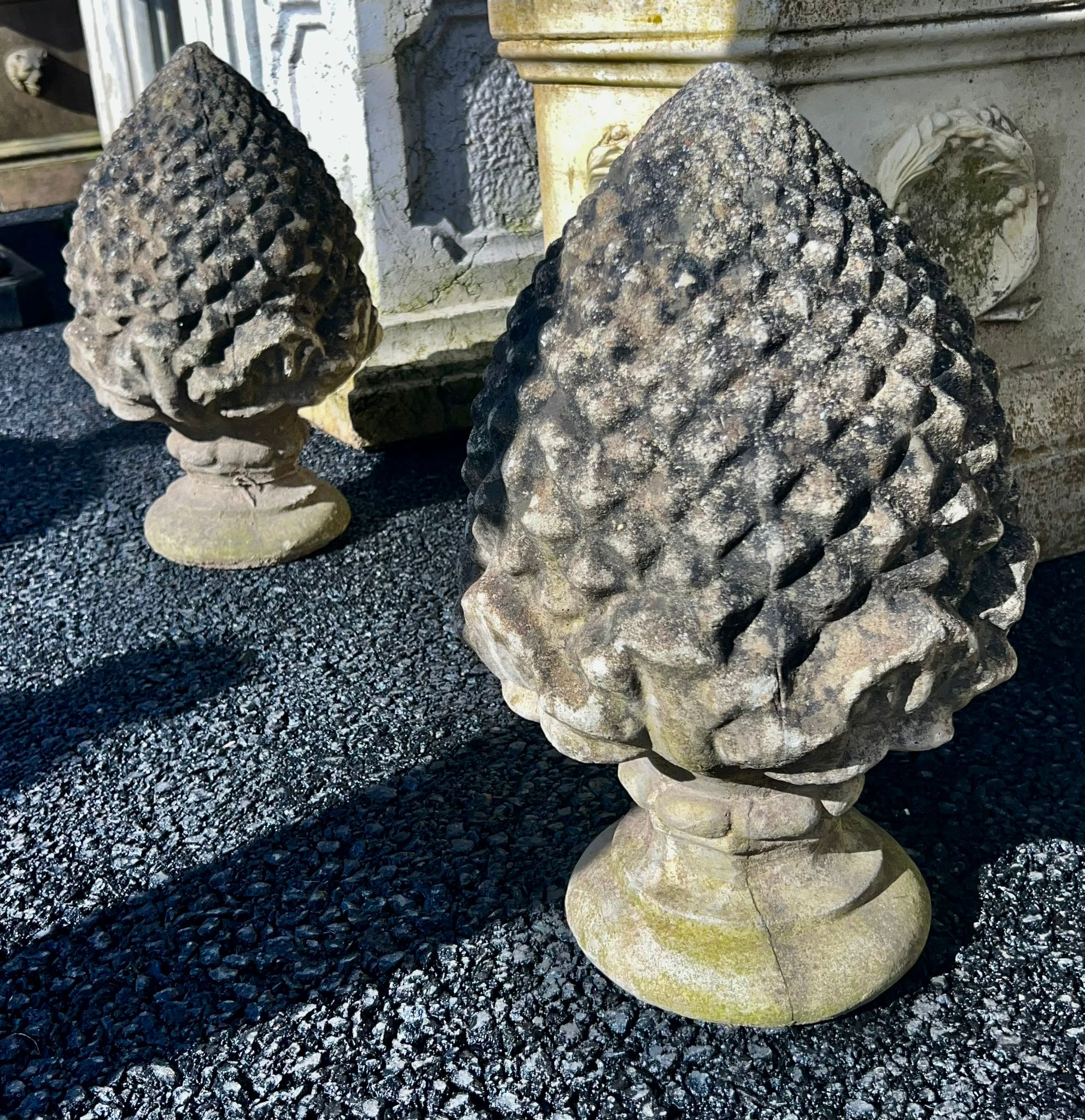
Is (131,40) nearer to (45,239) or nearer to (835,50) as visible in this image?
(45,239)

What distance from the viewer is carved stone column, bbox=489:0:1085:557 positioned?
8.39ft

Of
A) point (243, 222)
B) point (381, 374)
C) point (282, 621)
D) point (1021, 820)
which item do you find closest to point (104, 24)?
point (381, 374)

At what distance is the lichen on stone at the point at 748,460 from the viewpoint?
1.45m

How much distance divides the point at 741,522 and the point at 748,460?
0.08 meters

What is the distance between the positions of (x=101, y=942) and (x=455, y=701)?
0.97m

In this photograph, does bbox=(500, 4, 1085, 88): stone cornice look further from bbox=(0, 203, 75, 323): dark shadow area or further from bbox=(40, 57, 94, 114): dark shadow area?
bbox=(40, 57, 94, 114): dark shadow area

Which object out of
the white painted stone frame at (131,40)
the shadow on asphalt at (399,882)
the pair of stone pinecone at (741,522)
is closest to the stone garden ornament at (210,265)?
the shadow on asphalt at (399,882)

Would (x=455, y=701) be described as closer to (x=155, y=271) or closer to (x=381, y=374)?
(x=155, y=271)

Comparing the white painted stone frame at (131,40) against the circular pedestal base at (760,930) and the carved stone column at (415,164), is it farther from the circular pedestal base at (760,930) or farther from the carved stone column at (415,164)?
the circular pedestal base at (760,930)

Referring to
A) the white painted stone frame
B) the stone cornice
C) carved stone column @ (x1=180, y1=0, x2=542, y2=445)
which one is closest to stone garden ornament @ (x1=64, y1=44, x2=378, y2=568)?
the stone cornice

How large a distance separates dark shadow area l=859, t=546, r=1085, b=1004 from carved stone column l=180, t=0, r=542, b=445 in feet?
7.78

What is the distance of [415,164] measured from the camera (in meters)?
4.29

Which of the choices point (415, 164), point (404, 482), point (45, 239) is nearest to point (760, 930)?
point (404, 482)

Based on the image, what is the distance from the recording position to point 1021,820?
7.48 ft
